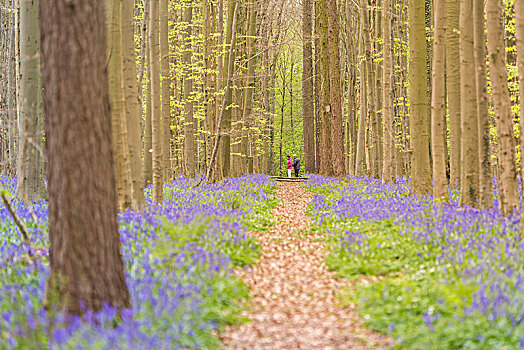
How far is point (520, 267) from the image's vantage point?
5.96 metres

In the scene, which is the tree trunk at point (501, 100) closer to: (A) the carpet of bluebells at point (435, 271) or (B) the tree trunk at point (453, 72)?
(A) the carpet of bluebells at point (435, 271)

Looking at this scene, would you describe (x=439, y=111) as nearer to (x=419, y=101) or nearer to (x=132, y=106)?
(x=419, y=101)

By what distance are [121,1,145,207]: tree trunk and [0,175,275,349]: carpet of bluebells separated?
156 centimetres

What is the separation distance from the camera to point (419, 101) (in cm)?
1288

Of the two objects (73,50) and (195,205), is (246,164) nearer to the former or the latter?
(195,205)

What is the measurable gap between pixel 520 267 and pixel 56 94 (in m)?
5.75

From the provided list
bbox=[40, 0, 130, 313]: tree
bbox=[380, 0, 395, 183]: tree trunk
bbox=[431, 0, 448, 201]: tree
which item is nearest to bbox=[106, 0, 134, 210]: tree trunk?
bbox=[40, 0, 130, 313]: tree

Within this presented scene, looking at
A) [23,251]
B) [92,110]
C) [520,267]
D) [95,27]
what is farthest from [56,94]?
[520,267]

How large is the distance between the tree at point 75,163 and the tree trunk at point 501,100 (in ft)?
24.4

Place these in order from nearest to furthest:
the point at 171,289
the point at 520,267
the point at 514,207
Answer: the point at 171,289, the point at 520,267, the point at 514,207

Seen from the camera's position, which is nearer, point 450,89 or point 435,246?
point 435,246

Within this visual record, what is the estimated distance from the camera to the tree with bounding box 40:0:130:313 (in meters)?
4.65

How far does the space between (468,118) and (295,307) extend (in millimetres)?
6394

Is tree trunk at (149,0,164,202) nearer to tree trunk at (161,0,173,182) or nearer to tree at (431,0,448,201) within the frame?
tree trunk at (161,0,173,182)
